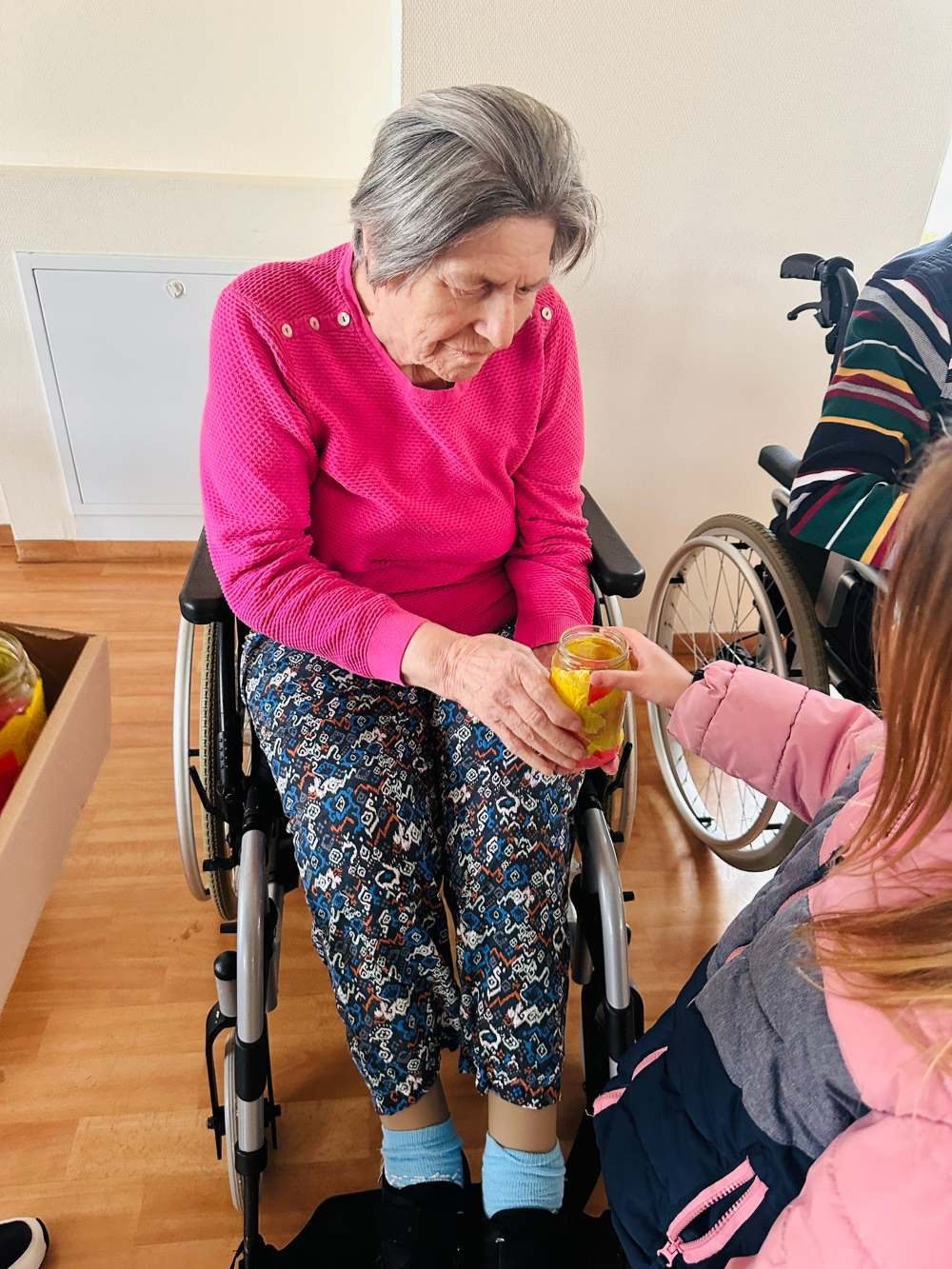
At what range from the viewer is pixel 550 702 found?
0.98m

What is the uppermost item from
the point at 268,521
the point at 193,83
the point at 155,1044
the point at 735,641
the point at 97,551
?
the point at 193,83

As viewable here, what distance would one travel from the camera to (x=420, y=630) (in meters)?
1.08

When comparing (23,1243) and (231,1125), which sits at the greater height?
(231,1125)

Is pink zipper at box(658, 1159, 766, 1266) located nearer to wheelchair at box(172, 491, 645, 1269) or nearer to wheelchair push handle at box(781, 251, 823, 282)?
wheelchair at box(172, 491, 645, 1269)

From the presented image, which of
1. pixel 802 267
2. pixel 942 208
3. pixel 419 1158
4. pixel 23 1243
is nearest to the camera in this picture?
pixel 419 1158

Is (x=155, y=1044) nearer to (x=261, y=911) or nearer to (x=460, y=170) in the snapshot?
(x=261, y=911)

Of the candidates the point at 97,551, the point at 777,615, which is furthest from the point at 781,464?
the point at 97,551

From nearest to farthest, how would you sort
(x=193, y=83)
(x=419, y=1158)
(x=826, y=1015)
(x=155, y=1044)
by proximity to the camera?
(x=826, y=1015) < (x=419, y=1158) < (x=155, y=1044) < (x=193, y=83)

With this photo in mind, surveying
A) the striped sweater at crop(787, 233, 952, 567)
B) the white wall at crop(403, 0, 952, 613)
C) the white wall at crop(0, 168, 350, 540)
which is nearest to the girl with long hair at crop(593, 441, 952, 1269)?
the striped sweater at crop(787, 233, 952, 567)

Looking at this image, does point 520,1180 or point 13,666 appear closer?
point 13,666

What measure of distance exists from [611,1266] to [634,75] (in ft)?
6.15

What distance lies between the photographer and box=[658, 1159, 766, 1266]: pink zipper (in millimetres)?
734

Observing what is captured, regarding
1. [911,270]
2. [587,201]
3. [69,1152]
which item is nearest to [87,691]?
[587,201]

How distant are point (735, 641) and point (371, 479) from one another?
3.07 ft
